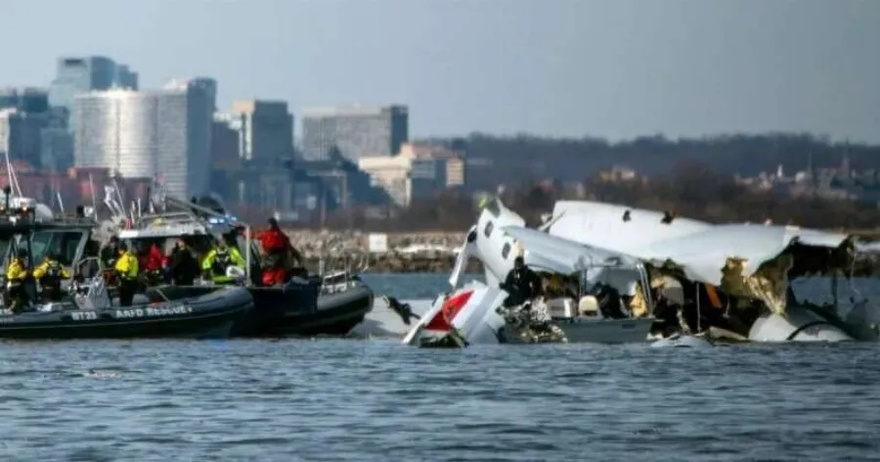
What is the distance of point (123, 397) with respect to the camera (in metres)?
35.0

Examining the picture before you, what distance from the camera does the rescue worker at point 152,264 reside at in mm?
49094

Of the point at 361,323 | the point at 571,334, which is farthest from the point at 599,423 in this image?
the point at 361,323

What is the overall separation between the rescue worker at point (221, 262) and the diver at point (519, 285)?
5075 mm

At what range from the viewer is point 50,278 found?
46.7 m

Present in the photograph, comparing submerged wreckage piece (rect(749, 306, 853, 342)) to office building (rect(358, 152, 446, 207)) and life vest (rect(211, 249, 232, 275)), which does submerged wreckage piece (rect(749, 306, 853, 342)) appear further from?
office building (rect(358, 152, 446, 207))

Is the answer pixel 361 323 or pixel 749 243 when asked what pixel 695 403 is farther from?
pixel 361 323

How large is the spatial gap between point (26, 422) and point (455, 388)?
6.83 m

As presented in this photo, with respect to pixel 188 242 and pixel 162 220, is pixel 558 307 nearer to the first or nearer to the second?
pixel 188 242

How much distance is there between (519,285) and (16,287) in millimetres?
8537

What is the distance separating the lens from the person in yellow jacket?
153ft

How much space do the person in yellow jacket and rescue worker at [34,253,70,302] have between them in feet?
3.34

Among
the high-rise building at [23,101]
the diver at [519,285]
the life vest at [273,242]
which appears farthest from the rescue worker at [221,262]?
the high-rise building at [23,101]

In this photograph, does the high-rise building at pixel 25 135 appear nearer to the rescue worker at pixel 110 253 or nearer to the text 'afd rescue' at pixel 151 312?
the rescue worker at pixel 110 253

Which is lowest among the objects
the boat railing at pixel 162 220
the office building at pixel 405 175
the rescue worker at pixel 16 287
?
the office building at pixel 405 175
